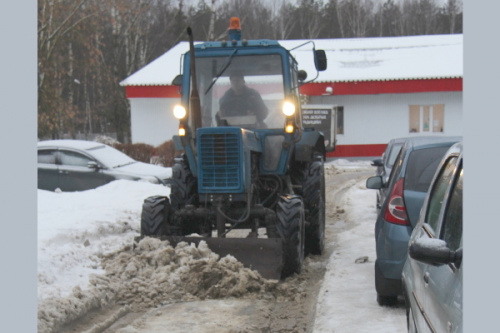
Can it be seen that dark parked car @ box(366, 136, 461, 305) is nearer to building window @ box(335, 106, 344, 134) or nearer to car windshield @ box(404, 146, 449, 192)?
car windshield @ box(404, 146, 449, 192)

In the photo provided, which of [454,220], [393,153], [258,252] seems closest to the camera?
[454,220]

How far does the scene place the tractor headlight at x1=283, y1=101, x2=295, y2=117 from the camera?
334 inches

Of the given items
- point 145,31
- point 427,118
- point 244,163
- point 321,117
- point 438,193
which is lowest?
point 438,193

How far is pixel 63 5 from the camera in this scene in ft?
83.9

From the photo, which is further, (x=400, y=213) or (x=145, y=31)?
(x=145, y=31)

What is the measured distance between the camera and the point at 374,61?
33688 millimetres

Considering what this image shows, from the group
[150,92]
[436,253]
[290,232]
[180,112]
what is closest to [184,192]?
[180,112]

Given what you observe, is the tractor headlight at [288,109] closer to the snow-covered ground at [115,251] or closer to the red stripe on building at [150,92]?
the snow-covered ground at [115,251]

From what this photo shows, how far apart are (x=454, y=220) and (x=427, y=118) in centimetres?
2944

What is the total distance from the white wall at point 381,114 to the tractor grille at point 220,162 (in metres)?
24.7

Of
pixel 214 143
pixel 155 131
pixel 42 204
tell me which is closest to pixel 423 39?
pixel 155 131

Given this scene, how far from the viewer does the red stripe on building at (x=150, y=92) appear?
3127 centimetres

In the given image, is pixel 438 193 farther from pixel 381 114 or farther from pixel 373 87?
pixel 381 114

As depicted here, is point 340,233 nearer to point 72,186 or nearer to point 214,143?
point 214,143
